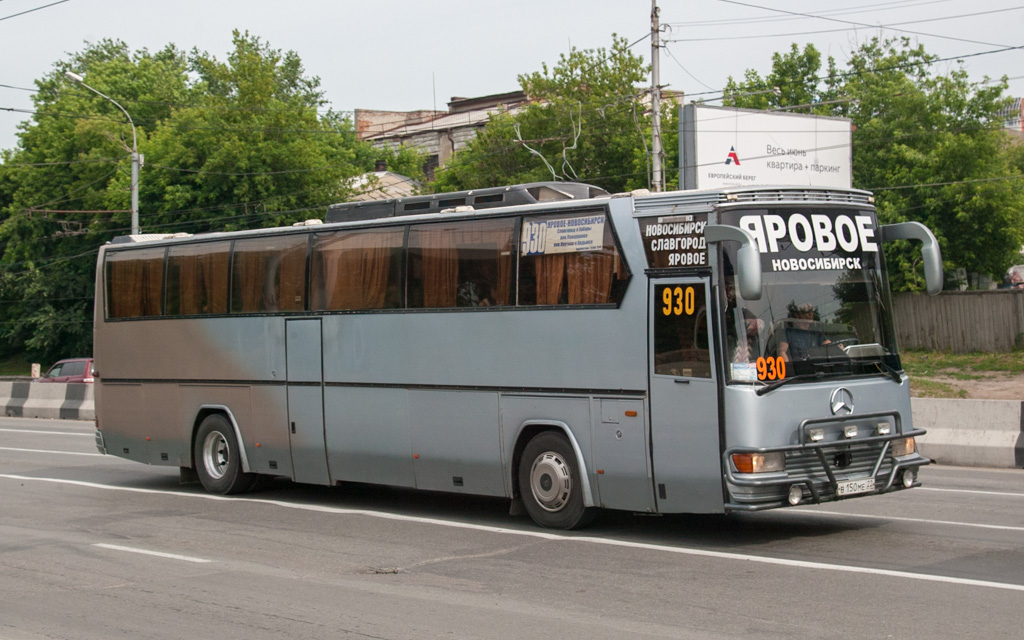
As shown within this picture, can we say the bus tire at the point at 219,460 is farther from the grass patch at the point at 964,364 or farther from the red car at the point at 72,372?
Result: the grass patch at the point at 964,364

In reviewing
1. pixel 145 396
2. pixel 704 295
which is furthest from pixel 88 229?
pixel 704 295

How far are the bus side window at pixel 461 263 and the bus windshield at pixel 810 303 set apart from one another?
261cm

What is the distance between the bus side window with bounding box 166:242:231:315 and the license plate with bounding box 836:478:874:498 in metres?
8.29

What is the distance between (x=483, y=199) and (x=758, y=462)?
4478 mm

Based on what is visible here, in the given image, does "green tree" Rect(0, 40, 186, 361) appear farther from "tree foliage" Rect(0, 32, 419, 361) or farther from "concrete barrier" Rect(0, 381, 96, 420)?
"concrete barrier" Rect(0, 381, 96, 420)

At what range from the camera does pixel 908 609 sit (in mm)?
7277

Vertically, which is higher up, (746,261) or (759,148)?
(759,148)

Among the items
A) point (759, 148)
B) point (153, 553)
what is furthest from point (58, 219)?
point (153, 553)

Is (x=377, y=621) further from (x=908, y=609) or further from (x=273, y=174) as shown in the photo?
(x=273, y=174)

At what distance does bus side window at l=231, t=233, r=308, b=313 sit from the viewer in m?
13.7

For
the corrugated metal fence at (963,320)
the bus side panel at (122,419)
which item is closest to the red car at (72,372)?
the bus side panel at (122,419)

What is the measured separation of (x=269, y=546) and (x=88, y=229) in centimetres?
5090

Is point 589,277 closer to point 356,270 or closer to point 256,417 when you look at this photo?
point 356,270

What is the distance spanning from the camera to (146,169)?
2012 inches
